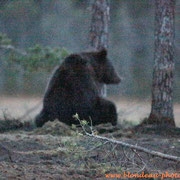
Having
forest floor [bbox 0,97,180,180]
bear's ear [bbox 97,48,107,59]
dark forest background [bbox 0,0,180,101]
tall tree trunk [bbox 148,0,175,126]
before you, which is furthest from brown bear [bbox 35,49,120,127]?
dark forest background [bbox 0,0,180,101]

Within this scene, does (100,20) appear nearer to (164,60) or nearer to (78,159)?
(164,60)

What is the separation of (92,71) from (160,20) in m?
1.90

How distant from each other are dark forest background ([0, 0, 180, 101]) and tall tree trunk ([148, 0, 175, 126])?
11.7 meters

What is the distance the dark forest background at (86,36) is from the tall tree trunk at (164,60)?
11.7m

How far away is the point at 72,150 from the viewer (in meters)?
3.45

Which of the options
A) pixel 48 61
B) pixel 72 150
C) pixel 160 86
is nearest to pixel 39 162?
pixel 72 150

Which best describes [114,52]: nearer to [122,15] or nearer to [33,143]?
[122,15]

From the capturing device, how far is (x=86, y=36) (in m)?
20.8

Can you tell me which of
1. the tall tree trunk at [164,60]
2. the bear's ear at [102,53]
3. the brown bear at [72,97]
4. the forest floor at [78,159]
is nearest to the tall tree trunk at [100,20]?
the bear's ear at [102,53]

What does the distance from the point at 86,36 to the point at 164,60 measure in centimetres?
1352

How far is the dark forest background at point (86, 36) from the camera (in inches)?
786

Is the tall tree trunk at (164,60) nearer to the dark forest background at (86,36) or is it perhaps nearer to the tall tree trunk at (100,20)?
the tall tree trunk at (100,20)

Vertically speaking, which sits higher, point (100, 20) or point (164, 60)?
point (100, 20)

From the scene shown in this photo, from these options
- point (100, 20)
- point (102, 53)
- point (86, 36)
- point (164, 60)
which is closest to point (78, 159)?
point (164, 60)
